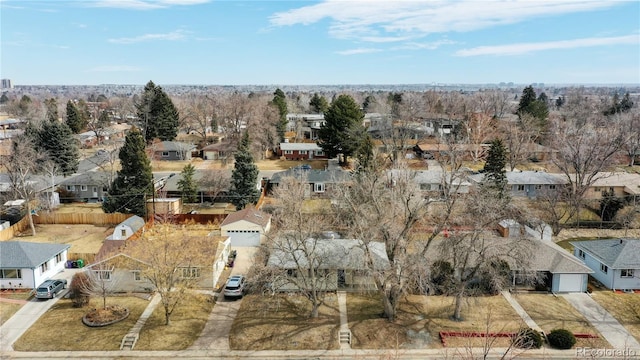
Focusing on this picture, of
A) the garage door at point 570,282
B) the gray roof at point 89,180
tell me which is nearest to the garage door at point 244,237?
the gray roof at point 89,180

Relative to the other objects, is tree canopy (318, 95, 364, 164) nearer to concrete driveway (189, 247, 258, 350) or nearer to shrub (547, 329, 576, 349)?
concrete driveway (189, 247, 258, 350)

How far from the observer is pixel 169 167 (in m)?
67.6

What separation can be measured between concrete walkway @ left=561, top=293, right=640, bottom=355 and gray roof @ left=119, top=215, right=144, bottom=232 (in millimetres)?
33552

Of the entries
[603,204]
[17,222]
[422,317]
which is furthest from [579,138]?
[17,222]

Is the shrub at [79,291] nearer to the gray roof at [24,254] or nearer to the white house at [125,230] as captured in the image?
the gray roof at [24,254]

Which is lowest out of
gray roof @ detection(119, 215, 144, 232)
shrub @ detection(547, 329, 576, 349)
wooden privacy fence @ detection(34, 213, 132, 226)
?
shrub @ detection(547, 329, 576, 349)

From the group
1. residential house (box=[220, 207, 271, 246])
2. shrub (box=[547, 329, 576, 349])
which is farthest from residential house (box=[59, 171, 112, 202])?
shrub (box=[547, 329, 576, 349])

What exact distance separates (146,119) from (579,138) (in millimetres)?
61610

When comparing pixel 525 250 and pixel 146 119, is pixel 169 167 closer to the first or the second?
pixel 146 119

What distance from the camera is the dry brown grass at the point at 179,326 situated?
25250 millimetres

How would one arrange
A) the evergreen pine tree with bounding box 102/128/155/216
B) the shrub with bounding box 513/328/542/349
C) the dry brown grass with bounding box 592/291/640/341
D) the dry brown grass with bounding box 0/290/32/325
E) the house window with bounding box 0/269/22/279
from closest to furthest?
1. the shrub with bounding box 513/328/542/349
2. the dry brown grass with bounding box 592/291/640/341
3. the dry brown grass with bounding box 0/290/32/325
4. the house window with bounding box 0/269/22/279
5. the evergreen pine tree with bounding box 102/128/155/216

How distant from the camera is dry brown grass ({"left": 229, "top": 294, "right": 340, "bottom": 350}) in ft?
82.7

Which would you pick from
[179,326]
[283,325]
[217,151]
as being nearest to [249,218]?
[179,326]

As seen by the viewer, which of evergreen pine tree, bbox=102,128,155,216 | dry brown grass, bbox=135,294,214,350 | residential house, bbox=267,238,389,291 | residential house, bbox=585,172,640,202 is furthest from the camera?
residential house, bbox=585,172,640,202
